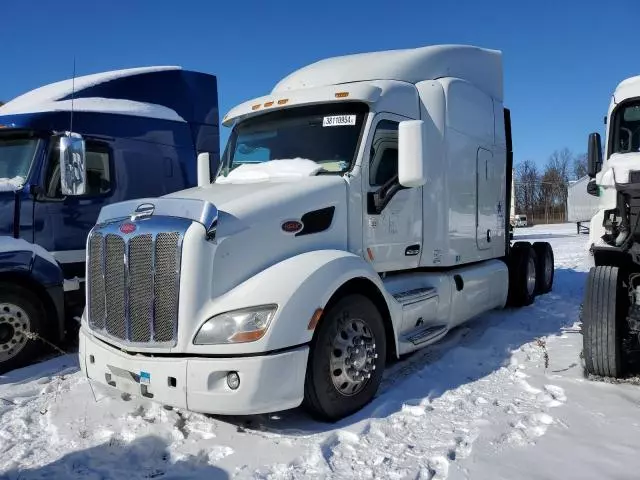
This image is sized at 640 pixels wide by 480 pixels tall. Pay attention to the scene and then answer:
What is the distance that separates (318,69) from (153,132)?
281 cm

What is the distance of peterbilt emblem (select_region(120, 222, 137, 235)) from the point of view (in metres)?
4.02

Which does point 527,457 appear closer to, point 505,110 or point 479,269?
point 479,269

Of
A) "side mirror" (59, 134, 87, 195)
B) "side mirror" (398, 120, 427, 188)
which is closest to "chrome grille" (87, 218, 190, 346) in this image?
"side mirror" (59, 134, 87, 195)

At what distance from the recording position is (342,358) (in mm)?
4199

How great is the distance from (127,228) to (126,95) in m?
4.10

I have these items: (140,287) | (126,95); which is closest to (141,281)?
(140,287)

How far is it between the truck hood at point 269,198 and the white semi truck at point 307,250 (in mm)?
15

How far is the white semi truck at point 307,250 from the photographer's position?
3729 mm

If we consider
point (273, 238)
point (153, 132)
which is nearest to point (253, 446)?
point (273, 238)

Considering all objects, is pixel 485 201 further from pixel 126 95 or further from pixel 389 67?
pixel 126 95

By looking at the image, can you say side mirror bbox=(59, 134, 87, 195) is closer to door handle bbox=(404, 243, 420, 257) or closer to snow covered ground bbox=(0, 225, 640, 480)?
snow covered ground bbox=(0, 225, 640, 480)

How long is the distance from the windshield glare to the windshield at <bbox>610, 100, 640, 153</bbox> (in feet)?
22.0

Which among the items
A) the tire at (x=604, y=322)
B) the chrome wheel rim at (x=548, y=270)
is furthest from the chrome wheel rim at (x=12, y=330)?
the chrome wheel rim at (x=548, y=270)

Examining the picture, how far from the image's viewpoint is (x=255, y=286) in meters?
3.81
